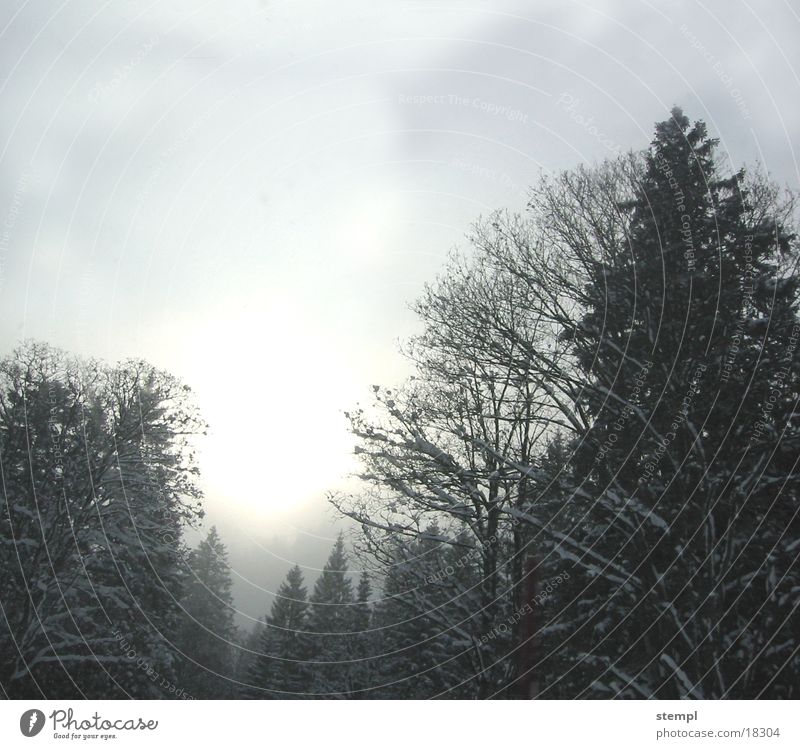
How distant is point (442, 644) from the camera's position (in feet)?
41.5

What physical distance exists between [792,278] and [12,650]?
17750 millimetres

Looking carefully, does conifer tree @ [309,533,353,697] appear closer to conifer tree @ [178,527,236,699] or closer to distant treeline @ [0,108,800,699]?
conifer tree @ [178,527,236,699]

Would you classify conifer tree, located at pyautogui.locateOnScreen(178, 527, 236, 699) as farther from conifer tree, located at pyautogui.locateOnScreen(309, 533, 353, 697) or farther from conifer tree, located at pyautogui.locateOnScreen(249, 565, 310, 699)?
conifer tree, located at pyautogui.locateOnScreen(309, 533, 353, 697)

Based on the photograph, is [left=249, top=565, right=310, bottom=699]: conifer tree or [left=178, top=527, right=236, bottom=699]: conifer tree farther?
[left=249, top=565, right=310, bottom=699]: conifer tree

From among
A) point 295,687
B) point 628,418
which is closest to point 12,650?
point 628,418

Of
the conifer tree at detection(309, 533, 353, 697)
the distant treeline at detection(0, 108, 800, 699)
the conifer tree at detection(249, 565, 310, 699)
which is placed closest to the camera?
the distant treeline at detection(0, 108, 800, 699)

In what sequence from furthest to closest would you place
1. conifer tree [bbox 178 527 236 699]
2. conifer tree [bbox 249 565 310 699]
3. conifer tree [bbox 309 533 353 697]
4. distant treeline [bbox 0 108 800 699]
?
conifer tree [bbox 249 565 310 699], conifer tree [bbox 178 527 236 699], conifer tree [bbox 309 533 353 697], distant treeline [bbox 0 108 800 699]

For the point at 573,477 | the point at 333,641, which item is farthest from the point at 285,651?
the point at 573,477

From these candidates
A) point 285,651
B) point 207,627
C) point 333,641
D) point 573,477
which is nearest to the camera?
point 573,477

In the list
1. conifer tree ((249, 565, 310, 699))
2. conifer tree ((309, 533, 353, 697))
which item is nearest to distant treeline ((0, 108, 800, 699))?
conifer tree ((309, 533, 353, 697))

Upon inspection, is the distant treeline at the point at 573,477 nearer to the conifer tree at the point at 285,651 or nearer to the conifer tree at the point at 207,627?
the conifer tree at the point at 207,627

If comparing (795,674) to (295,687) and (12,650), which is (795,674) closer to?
(12,650)

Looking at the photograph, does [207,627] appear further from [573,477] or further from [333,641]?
[573,477]

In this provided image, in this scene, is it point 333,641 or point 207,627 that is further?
point 207,627
